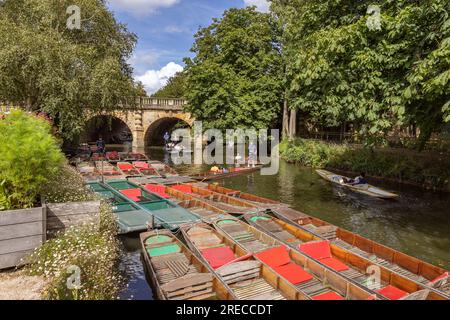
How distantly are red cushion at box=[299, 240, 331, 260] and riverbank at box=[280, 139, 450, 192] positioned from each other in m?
14.3

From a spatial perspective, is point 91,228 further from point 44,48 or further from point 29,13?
point 29,13

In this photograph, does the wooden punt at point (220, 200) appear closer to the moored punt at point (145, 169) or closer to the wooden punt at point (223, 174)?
the wooden punt at point (223, 174)

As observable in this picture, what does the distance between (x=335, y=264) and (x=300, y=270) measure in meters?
1.24

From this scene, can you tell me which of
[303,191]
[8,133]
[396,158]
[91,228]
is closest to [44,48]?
[8,133]

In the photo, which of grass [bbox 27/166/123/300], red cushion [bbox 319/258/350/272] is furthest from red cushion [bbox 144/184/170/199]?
red cushion [bbox 319/258/350/272]

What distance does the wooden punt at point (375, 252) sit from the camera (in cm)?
803

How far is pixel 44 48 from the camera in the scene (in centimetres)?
1836

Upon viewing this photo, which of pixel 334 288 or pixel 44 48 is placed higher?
pixel 44 48

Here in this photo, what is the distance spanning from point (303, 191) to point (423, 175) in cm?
780

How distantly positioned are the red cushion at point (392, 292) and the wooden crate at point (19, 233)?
24.5 ft

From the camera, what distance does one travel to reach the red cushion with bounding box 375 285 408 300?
7.32 metres

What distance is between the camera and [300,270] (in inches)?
331

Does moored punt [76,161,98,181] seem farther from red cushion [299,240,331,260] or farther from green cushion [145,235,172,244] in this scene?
red cushion [299,240,331,260]
